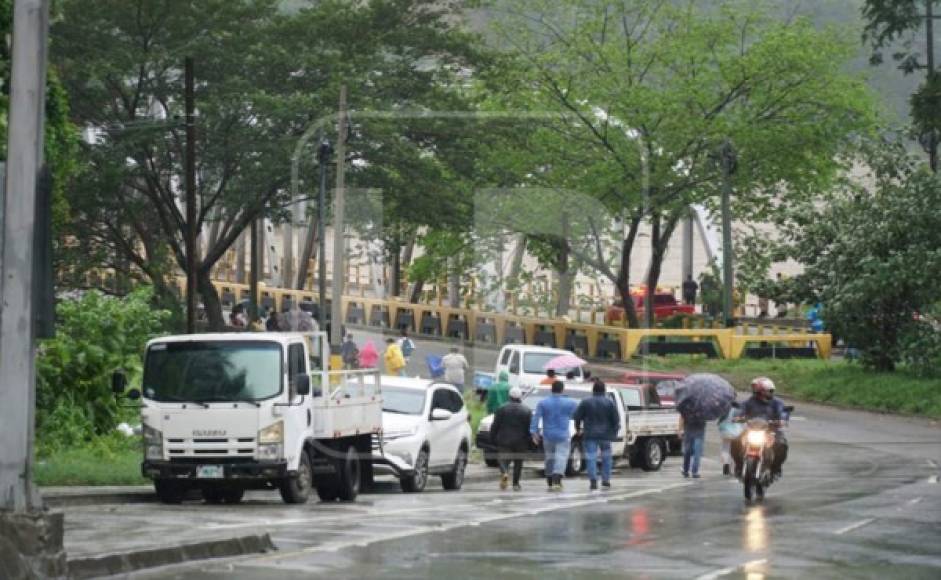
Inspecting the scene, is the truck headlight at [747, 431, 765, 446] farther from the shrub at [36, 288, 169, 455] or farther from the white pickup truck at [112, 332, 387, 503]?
the shrub at [36, 288, 169, 455]

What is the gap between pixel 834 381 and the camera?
53.7 m

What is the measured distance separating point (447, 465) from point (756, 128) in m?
35.0

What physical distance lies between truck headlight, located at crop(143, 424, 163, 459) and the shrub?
206 inches

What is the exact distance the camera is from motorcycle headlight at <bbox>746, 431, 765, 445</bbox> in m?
26.9

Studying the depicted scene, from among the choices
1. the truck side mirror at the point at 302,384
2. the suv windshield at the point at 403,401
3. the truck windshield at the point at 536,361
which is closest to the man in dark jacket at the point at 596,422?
the suv windshield at the point at 403,401

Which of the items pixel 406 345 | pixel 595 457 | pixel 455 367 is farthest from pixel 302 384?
pixel 406 345

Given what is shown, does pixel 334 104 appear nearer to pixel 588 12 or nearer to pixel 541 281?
pixel 588 12

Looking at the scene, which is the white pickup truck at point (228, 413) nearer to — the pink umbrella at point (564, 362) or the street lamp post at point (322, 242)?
the pink umbrella at point (564, 362)

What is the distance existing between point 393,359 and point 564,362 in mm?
3203

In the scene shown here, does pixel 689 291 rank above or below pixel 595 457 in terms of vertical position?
above

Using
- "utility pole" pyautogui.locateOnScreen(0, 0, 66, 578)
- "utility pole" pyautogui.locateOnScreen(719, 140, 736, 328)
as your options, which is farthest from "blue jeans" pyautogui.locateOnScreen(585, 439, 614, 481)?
"utility pole" pyautogui.locateOnScreen(719, 140, 736, 328)

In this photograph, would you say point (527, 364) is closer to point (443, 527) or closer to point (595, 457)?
point (595, 457)

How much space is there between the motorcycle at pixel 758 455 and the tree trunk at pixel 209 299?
30974 mm

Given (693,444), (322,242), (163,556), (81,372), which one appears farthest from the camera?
(322,242)
